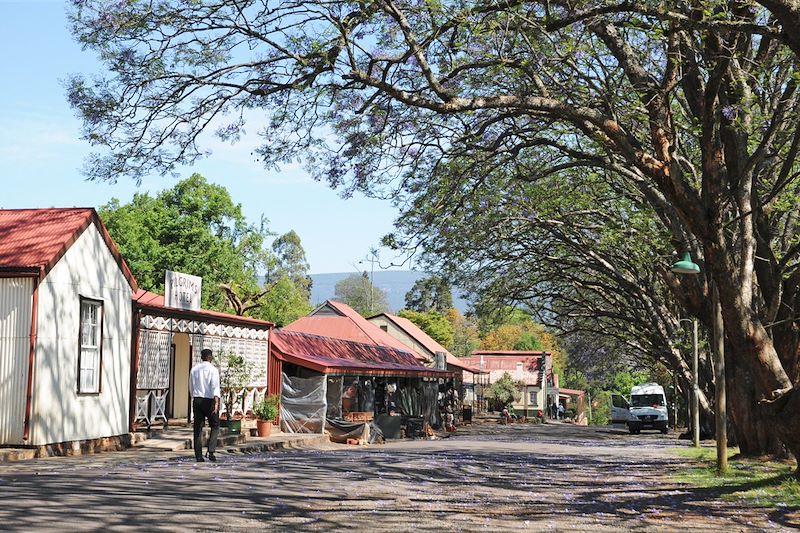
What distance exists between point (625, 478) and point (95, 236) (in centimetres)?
1186

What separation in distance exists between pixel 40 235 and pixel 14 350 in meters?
2.58

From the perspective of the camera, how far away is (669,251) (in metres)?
24.5

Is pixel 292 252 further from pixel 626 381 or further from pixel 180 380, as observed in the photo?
pixel 180 380

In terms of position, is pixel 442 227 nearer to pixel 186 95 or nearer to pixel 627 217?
pixel 627 217

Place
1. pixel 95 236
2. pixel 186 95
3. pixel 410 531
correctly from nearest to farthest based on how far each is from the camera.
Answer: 1. pixel 410 531
2. pixel 186 95
3. pixel 95 236

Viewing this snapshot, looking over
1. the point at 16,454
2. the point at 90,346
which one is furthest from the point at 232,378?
the point at 16,454

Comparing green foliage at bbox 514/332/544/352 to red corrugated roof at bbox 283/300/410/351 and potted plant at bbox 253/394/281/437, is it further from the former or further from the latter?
potted plant at bbox 253/394/281/437

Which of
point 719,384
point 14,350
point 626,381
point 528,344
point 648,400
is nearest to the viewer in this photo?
point 719,384

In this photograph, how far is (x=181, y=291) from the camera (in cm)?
2350

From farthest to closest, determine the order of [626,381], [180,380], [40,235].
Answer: [626,381]
[180,380]
[40,235]

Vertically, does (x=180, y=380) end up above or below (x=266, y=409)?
above

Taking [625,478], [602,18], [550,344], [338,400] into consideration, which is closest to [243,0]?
[602,18]

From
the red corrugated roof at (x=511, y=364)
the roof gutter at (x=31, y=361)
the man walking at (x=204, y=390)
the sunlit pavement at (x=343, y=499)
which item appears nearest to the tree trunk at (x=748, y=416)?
the sunlit pavement at (x=343, y=499)

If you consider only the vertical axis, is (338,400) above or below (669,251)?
below
